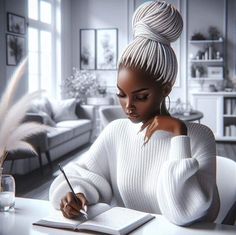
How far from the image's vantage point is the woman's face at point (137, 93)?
0.91 meters

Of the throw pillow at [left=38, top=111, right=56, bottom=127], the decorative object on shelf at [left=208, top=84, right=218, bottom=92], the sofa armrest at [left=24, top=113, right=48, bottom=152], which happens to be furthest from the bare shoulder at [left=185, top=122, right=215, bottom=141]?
the decorative object on shelf at [left=208, top=84, right=218, bottom=92]

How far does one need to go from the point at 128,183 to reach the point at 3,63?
14.9 ft

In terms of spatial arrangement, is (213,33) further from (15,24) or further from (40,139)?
(40,139)

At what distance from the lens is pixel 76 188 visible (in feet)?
3.54

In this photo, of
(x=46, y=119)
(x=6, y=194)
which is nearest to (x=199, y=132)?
(x=6, y=194)

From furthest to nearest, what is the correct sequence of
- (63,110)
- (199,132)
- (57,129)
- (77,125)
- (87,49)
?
(87,49), (63,110), (77,125), (57,129), (199,132)

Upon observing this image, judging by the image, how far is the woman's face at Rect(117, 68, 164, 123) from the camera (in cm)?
91

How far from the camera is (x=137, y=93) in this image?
35.9 inches

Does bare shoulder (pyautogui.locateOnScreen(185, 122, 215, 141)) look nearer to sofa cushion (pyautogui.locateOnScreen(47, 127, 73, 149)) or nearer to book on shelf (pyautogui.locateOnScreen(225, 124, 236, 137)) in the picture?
sofa cushion (pyautogui.locateOnScreen(47, 127, 73, 149))

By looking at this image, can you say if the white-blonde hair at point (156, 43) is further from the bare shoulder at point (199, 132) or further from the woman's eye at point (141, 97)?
the bare shoulder at point (199, 132)

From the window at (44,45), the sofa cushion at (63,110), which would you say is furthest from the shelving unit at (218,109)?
the window at (44,45)

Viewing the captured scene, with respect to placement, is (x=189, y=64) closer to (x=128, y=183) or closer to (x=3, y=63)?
(x=3, y=63)

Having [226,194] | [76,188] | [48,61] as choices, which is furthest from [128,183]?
[48,61]

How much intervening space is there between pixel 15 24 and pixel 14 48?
332 mm
